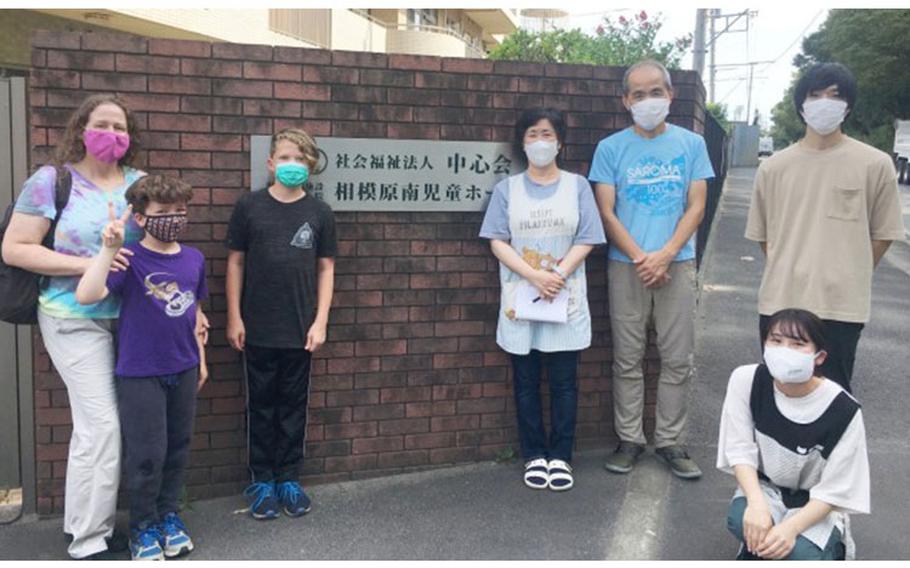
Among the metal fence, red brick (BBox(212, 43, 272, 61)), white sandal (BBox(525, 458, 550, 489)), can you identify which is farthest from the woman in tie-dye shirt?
the metal fence

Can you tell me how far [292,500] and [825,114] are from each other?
9.01 feet

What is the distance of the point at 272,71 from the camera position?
139 inches

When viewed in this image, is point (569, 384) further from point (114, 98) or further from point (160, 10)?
point (160, 10)

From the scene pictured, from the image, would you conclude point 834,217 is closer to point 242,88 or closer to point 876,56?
point 242,88

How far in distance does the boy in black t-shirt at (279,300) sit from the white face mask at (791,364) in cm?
179

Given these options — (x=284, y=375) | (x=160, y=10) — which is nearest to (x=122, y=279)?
(x=284, y=375)

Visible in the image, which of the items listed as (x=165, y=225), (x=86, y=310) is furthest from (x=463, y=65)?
(x=86, y=310)

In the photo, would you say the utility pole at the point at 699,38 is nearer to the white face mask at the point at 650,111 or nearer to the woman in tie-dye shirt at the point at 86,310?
the white face mask at the point at 650,111

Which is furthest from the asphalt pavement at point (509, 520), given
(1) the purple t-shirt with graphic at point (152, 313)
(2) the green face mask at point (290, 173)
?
(2) the green face mask at point (290, 173)

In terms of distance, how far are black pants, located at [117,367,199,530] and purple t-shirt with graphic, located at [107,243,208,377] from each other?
2.2 inches

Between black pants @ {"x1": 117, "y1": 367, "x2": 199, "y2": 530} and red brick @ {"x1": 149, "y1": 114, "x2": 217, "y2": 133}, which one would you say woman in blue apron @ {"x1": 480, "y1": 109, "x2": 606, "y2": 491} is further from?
black pants @ {"x1": 117, "y1": 367, "x2": 199, "y2": 530}

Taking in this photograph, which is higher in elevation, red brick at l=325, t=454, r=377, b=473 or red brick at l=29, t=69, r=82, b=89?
red brick at l=29, t=69, r=82, b=89

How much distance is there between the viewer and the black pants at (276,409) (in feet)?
11.3

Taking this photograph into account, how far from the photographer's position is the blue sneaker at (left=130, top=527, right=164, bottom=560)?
305cm
